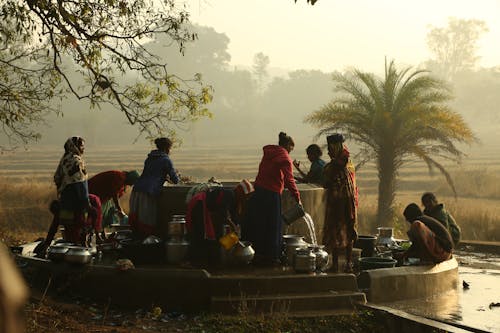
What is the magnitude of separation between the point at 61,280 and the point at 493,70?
10737cm

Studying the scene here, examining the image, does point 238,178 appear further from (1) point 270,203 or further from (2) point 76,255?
(2) point 76,255

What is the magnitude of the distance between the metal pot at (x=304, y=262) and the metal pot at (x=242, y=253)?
26.7 inches

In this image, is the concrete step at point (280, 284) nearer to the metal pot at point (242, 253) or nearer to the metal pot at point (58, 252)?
the metal pot at point (242, 253)

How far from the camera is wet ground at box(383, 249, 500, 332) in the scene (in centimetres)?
764

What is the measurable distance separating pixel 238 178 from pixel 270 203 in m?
35.9

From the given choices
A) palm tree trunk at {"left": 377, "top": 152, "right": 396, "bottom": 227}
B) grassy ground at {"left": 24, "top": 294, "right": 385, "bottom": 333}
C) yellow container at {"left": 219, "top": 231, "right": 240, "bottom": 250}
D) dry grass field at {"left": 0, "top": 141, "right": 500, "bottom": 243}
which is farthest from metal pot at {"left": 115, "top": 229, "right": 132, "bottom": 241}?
palm tree trunk at {"left": 377, "top": 152, "right": 396, "bottom": 227}

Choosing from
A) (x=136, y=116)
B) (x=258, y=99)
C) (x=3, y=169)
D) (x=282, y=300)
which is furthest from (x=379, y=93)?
(x=258, y=99)

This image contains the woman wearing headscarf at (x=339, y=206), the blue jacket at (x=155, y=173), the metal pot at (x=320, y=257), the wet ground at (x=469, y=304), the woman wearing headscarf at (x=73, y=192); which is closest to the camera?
Result: the wet ground at (x=469, y=304)

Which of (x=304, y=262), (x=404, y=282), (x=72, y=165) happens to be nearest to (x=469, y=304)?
(x=404, y=282)

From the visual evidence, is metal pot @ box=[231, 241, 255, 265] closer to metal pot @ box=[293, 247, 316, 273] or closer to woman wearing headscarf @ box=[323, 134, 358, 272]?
metal pot @ box=[293, 247, 316, 273]

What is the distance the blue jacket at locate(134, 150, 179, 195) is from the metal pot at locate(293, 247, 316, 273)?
2.42m

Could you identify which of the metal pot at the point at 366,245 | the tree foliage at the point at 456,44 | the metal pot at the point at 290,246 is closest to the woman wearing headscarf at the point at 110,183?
the metal pot at the point at 290,246

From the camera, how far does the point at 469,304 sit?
28.2 feet

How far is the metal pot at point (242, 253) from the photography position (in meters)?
8.67
